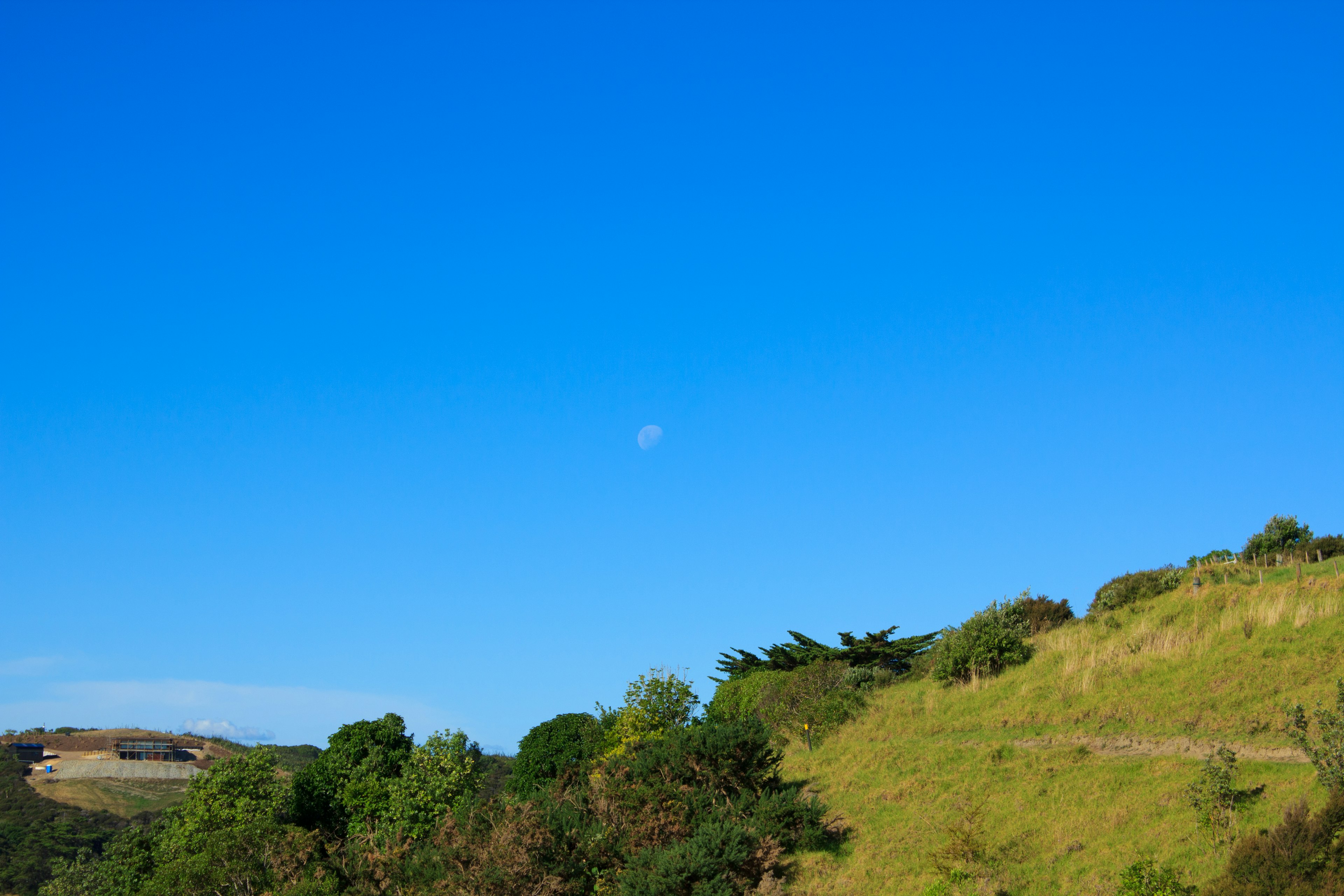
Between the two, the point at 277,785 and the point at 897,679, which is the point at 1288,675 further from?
the point at 277,785

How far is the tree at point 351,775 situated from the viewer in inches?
2285

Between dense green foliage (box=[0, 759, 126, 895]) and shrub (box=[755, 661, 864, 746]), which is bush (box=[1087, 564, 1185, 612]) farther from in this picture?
dense green foliage (box=[0, 759, 126, 895])

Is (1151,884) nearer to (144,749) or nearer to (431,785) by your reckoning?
(431,785)

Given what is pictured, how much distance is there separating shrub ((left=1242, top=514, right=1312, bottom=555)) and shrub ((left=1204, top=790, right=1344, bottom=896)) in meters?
43.7

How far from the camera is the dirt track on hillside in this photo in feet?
69.8

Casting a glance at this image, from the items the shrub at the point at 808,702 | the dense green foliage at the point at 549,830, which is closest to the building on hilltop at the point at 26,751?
the dense green foliage at the point at 549,830

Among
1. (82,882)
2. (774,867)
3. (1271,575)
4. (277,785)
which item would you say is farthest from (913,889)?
(82,882)

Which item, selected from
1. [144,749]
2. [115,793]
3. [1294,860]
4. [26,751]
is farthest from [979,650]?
[144,749]

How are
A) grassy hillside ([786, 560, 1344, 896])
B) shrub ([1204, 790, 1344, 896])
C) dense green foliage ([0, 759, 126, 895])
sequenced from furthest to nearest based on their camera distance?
dense green foliage ([0, 759, 126, 895]) < grassy hillside ([786, 560, 1344, 896]) < shrub ([1204, 790, 1344, 896])

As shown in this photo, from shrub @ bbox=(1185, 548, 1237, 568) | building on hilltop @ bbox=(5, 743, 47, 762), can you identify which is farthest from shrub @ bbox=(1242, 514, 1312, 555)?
building on hilltop @ bbox=(5, 743, 47, 762)

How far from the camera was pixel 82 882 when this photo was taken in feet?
208

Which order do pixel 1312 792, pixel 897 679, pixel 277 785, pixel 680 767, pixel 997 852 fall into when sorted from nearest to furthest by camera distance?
pixel 1312 792, pixel 997 852, pixel 680 767, pixel 897 679, pixel 277 785

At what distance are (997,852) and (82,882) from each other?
65.4m

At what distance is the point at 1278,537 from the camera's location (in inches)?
2149
